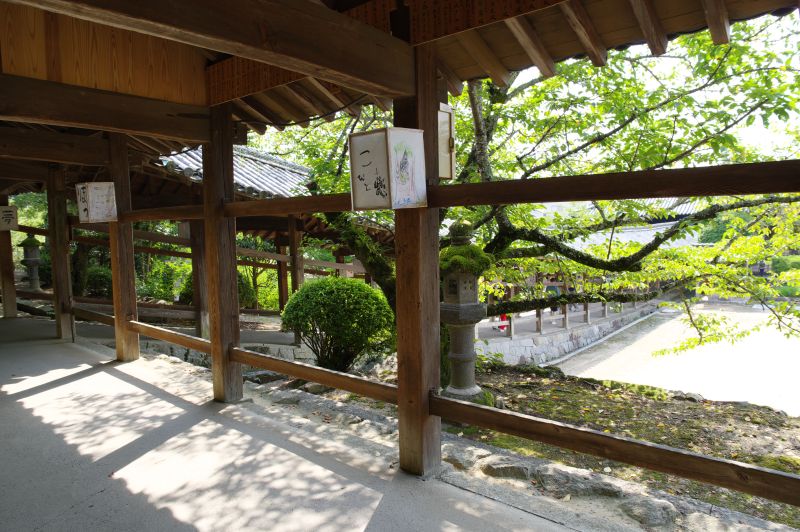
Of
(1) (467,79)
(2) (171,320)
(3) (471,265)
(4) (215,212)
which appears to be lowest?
(2) (171,320)

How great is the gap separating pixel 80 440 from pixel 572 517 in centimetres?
377

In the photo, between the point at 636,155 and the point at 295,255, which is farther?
the point at 295,255

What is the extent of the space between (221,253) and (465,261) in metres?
2.65

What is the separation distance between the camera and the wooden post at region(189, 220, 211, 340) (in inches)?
358

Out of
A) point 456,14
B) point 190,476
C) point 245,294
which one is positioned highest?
point 456,14

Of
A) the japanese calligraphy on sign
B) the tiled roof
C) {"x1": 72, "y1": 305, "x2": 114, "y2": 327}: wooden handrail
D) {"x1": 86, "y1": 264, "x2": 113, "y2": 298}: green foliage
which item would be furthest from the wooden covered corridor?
{"x1": 86, "y1": 264, "x2": 113, "y2": 298}: green foliage

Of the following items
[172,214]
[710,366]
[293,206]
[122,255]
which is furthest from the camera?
[710,366]

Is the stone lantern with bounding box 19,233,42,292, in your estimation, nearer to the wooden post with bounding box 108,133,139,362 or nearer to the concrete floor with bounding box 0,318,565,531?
the wooden post with bounding box 108,133,139,362

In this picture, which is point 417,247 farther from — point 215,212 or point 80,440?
point 80,440

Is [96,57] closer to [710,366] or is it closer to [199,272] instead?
[199,272]

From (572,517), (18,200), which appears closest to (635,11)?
(572,517)

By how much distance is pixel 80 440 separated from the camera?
4.23 meters

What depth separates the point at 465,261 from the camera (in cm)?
602

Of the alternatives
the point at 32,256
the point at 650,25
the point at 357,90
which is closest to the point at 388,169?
the point at 357,90
